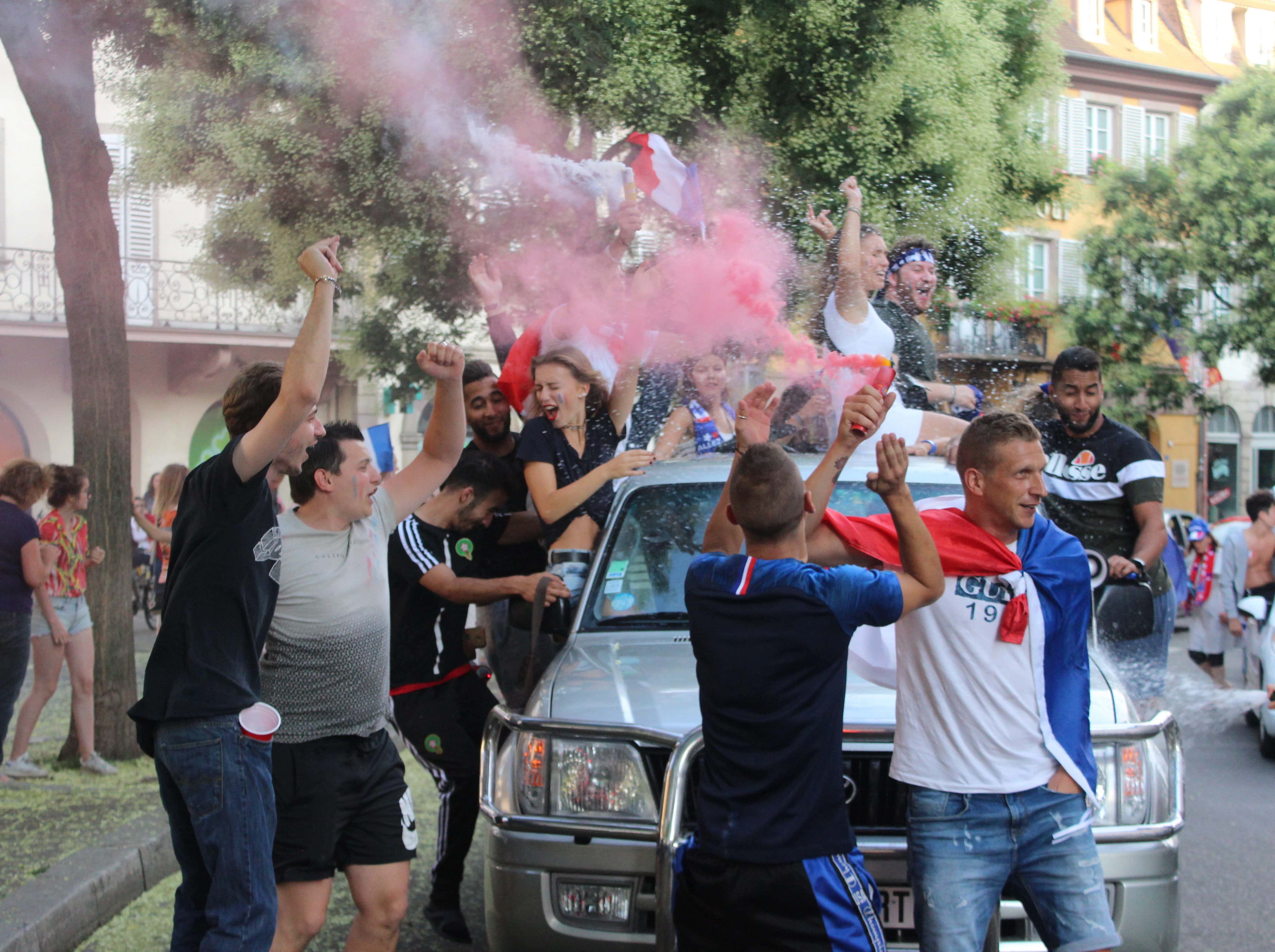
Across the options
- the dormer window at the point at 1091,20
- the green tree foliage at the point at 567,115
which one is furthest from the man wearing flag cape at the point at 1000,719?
the dormer window at the point at 1091,20

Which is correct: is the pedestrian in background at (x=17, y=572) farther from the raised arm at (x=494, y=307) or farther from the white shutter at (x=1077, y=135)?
the white shutter at (x=1077, y=135)

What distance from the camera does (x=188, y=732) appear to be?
2.86 metres

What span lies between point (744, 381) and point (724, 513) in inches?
129

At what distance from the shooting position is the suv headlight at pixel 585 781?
11.1 feet

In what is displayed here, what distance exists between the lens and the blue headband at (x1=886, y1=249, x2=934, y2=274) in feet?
19.8

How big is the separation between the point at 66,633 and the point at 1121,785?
6.05 metres

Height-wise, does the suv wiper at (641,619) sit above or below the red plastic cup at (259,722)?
above

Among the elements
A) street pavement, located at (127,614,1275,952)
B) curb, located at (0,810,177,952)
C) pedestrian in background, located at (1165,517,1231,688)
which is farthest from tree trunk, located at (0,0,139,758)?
pedestrian in background, located at (1165,517,1231,688)

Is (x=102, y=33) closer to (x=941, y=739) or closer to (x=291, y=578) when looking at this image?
(x=291, y=578)

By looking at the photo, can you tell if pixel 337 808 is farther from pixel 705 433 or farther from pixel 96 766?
pixel 96 766

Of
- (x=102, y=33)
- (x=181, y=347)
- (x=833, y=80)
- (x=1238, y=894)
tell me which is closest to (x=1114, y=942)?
(x=1238, y=894)

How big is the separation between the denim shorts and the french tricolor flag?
4.26m

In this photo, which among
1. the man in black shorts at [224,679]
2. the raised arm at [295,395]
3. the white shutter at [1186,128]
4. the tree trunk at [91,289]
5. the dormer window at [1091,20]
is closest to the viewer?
the raised arm at [295,395]

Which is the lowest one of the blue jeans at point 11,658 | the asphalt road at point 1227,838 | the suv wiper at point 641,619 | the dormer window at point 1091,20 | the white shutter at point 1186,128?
the asphalt road at point 1227,838
